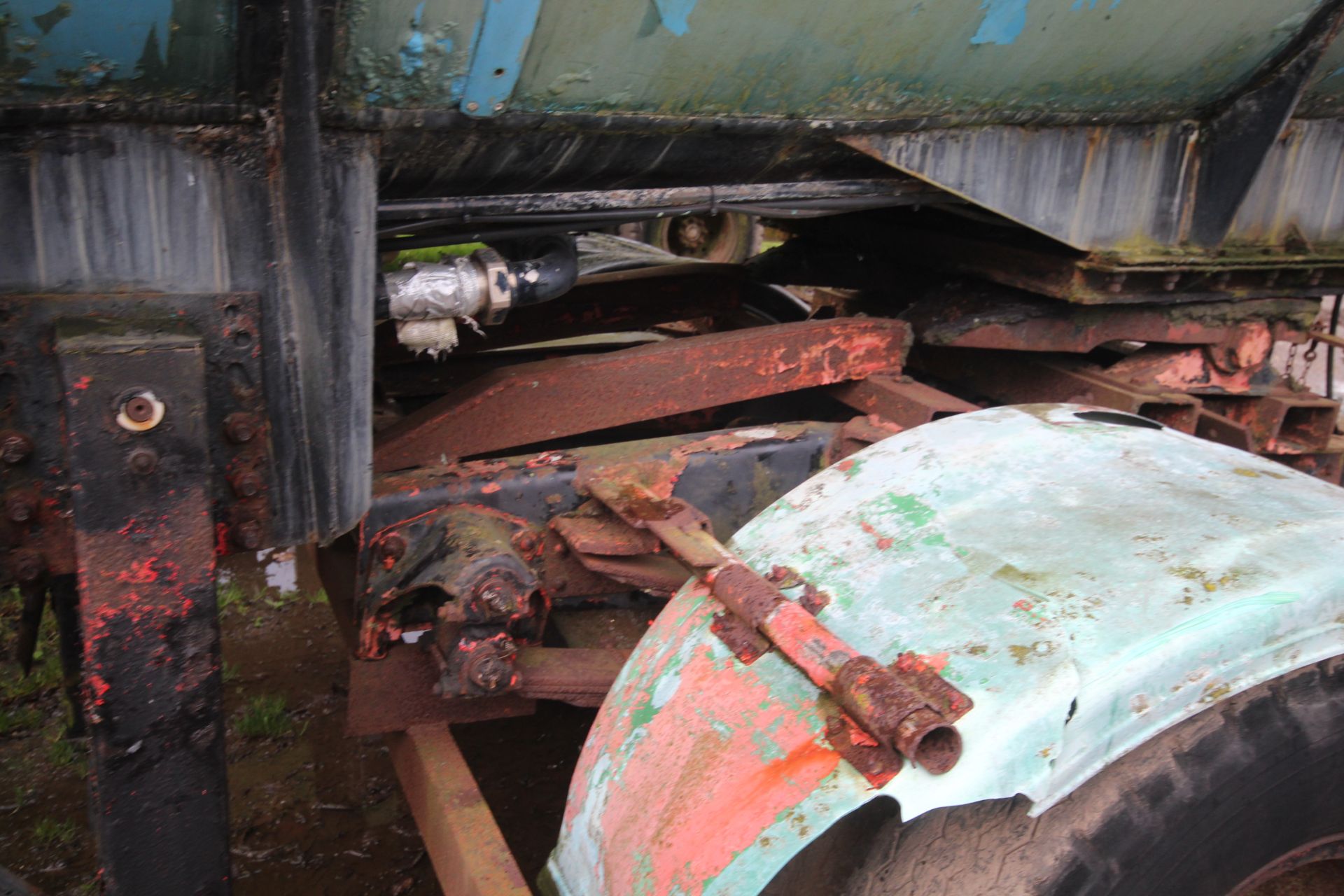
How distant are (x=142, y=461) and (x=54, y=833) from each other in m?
1.79

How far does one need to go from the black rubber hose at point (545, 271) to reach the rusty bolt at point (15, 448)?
74cm

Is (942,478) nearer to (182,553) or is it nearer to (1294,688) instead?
(1294,688)

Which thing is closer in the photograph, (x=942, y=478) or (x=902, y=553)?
(x=902, y=553)

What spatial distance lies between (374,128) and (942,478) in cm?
97

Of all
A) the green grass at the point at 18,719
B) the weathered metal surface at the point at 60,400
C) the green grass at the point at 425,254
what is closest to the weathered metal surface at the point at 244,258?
the weathered metal surface at the point at 60,400

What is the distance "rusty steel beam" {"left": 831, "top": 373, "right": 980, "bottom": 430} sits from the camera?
6.67 feet

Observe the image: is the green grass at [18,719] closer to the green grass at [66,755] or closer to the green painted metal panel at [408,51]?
the green grass at [66,755]

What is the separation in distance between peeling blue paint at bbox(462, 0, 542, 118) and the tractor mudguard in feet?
2.43

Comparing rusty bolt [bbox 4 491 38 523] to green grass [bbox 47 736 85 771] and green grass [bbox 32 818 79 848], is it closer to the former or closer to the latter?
green grass [bbox 32 818 79 848]

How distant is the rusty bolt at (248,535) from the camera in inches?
54.9

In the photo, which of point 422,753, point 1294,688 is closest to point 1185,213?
point 1294,688

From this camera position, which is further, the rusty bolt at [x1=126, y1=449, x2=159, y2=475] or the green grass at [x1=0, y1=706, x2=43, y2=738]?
the green grass at [x1=0, y1=706, x2=43, y2=738]

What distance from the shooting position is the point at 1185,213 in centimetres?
221

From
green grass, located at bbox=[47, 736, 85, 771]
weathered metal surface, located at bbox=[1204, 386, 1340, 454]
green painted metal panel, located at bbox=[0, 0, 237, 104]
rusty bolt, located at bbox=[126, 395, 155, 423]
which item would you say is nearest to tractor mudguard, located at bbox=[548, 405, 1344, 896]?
rusty bolt, located at bbox=[126, 395, 155, 423]
